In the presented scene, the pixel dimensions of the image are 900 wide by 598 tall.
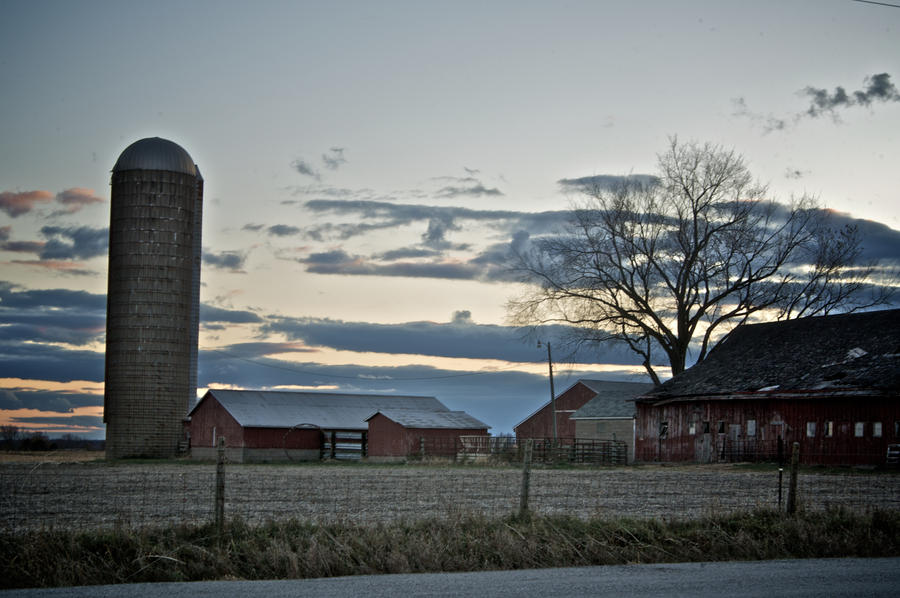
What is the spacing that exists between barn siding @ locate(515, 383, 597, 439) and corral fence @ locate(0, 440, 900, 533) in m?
29.7

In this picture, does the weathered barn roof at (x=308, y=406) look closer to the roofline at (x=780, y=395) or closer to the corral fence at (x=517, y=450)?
the corral fence at (x=517, y=450)

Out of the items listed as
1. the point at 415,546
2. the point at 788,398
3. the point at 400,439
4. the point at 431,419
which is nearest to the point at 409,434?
the point at 400,439

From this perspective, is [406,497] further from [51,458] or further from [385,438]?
[51,458]

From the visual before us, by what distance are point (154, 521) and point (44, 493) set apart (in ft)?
28.9

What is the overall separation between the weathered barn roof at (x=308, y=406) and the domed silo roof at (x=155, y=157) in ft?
40.8

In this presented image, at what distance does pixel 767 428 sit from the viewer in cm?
3566

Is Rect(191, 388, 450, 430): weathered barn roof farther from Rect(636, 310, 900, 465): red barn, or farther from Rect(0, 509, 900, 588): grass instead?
Rect(0, 509, 900, 588): grass

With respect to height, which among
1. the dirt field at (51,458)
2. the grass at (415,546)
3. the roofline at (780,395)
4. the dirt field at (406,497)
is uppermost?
the roofline at (780,395)

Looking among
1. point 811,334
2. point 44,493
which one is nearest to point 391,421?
point 811,334

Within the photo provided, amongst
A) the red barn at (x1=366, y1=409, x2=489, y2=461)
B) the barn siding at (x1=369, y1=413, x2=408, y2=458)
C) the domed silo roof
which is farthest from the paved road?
the domed silo roof

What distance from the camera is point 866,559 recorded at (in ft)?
34.9

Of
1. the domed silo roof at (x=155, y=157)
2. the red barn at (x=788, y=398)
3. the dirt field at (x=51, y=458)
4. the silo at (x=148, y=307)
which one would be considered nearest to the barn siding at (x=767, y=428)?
the red barn at (x=788, y=398)

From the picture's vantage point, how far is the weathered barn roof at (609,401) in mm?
52469

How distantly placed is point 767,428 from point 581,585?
29.0 meters
